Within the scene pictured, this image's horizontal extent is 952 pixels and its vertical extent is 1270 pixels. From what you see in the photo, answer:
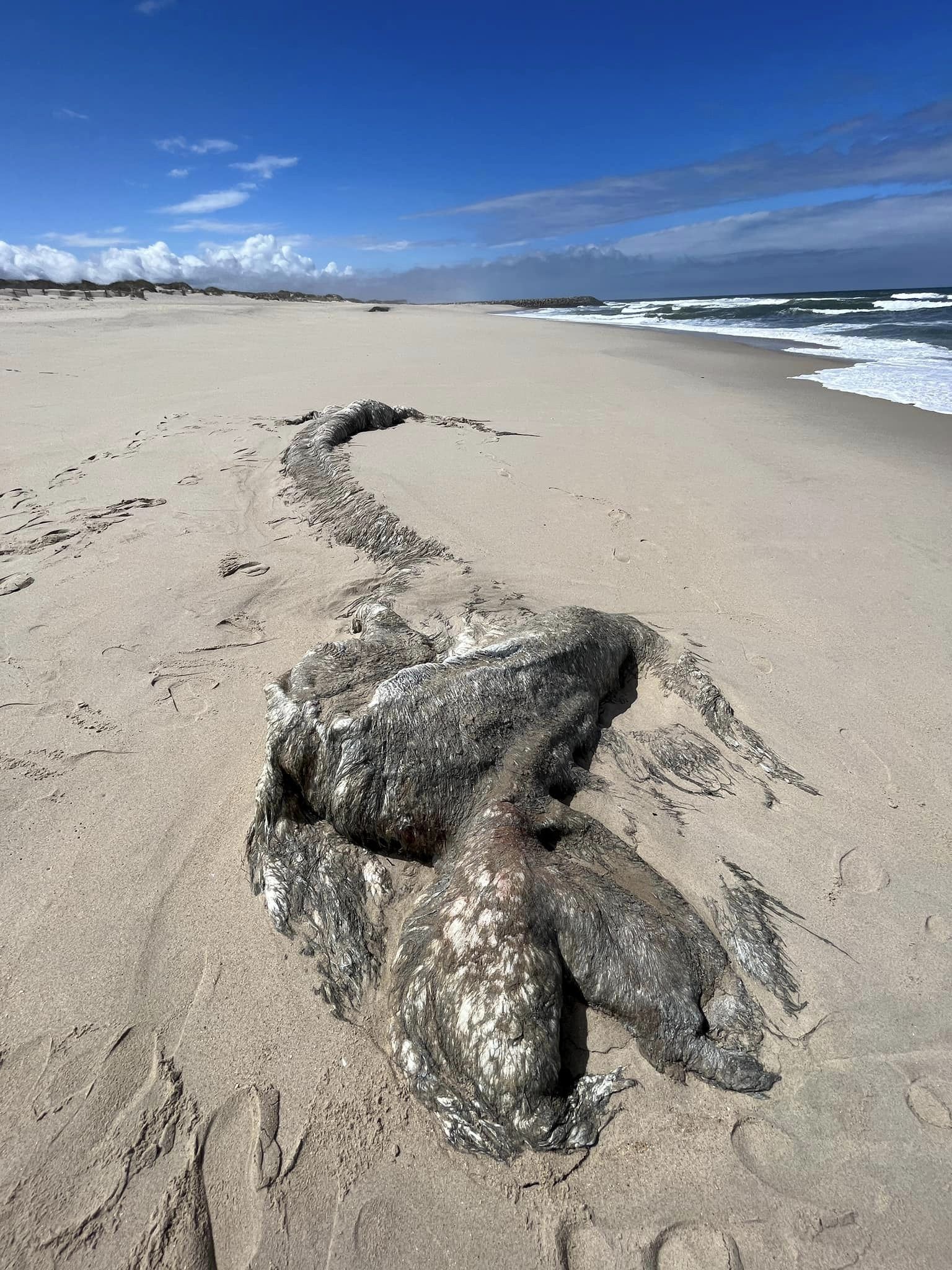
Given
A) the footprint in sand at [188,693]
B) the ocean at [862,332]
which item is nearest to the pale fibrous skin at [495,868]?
the footprint in sand at [188,693]

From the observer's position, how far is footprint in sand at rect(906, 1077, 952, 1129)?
72.6 inches

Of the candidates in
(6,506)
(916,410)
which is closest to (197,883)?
(6,506)

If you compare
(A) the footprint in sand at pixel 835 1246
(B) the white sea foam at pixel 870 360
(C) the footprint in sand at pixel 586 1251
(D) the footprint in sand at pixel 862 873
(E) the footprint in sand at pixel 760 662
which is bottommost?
(A) the footprint in sand at pixel 835 1246

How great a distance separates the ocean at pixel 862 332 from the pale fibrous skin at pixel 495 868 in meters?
10.5

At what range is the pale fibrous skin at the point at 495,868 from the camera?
1877 millimetres

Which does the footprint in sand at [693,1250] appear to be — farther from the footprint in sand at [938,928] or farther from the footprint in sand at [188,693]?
the footprint in sand at [188,693]

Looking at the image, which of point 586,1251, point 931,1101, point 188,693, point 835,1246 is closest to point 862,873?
point 931,1101

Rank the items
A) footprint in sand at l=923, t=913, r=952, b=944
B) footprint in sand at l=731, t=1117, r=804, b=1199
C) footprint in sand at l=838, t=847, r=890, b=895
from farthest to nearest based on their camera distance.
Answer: footprint in sand at l=838, t=847, r=890, b=895 < footprint in sand at l=923, t=913, r=952, b=944 < footprint in sand at l=731, t=1117, r=804, b=1199

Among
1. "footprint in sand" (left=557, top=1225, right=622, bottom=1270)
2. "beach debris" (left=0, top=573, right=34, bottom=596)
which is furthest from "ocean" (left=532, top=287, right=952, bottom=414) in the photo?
"beach debris" (left=0, top=573, right=34, bottom=596)

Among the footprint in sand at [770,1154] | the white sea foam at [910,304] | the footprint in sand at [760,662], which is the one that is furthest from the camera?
the white sea foam at [910,304]

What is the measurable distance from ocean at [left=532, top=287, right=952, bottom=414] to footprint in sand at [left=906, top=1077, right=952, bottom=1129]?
36.3ft

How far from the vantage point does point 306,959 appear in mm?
2225

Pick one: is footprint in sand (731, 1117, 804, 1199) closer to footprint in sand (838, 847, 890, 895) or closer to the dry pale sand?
the dry pale sand

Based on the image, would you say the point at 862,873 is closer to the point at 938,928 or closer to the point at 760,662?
the point at 938,928
